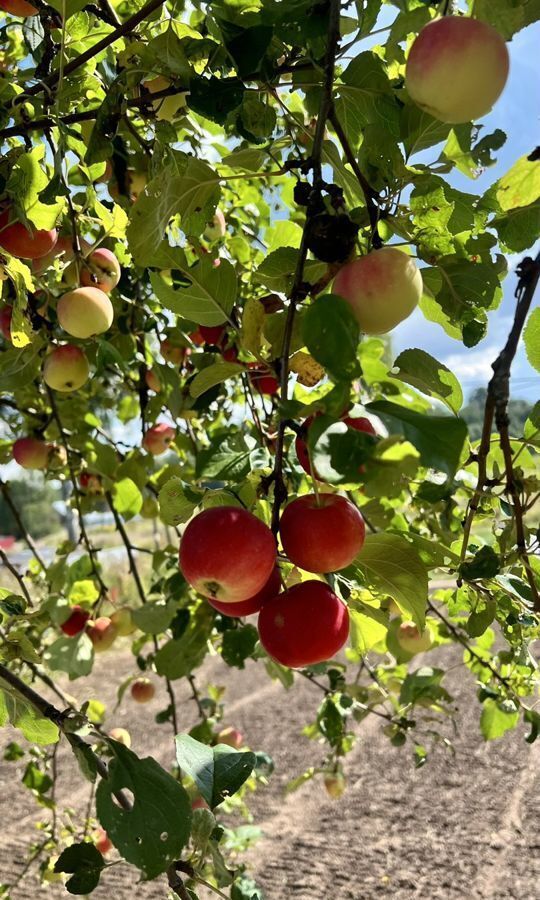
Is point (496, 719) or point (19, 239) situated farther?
point (496, 719)

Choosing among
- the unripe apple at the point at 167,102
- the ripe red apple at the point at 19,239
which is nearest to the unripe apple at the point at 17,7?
the unripe apple at the point at 167,102

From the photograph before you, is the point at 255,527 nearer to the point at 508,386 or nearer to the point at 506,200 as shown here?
the point at 508,386

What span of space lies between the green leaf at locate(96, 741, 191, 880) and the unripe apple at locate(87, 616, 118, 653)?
1.13 metres

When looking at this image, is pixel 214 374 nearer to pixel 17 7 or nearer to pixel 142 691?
pixel 17 7

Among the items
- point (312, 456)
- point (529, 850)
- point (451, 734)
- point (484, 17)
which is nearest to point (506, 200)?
point (484, 17)

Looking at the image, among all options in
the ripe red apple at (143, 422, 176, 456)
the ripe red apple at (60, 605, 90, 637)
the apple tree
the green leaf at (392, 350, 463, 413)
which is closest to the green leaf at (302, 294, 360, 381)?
the apple tree

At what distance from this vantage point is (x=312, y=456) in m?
0.52

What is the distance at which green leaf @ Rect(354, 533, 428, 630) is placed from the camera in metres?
0.75

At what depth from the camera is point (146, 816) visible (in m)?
0.77

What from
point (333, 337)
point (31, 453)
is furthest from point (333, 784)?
point (333, 337)

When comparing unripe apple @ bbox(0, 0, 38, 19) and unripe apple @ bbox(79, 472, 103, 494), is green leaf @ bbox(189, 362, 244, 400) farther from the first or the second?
unripe apple @ bbox(79, 472, 103, 494)

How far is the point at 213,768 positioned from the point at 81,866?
20cm

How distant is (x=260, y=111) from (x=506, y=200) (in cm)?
33

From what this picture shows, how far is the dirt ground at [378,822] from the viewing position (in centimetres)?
294
